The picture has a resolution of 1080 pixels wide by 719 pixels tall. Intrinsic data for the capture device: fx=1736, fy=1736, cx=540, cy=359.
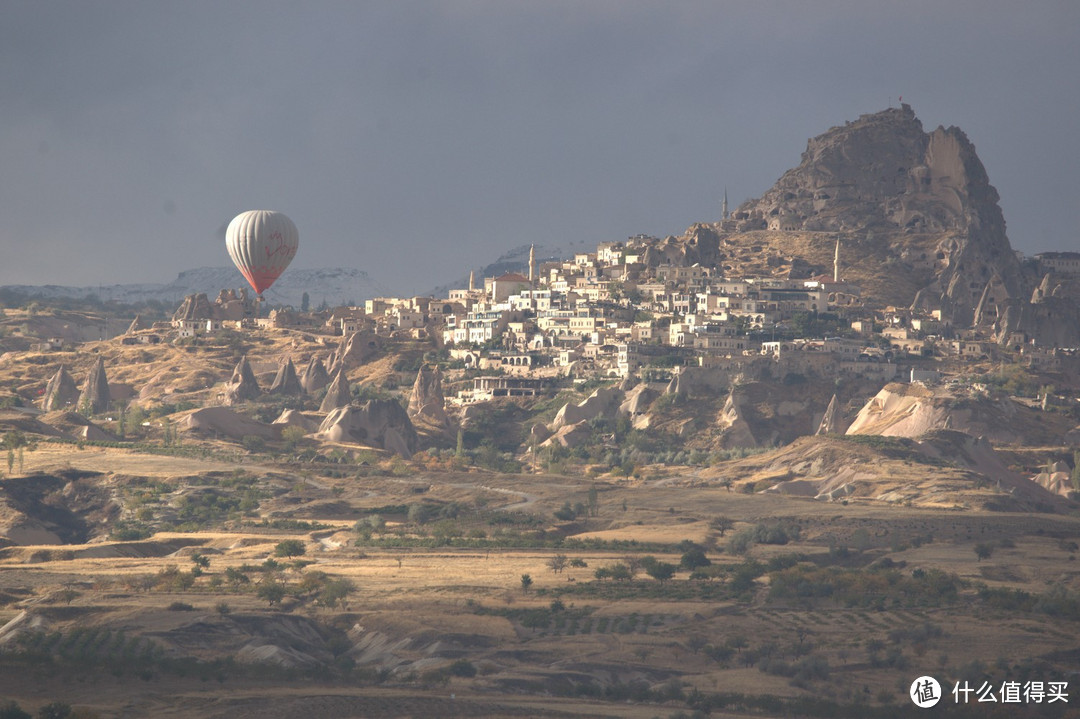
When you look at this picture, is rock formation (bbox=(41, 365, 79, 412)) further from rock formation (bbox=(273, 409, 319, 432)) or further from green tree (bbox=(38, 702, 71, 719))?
green tree (bbox=(38, 702, 71, 719))

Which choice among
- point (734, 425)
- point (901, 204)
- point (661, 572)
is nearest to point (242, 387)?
point (734, 425)

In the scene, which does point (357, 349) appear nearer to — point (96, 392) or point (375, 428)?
point (96, 392)

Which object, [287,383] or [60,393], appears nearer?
[60,393]

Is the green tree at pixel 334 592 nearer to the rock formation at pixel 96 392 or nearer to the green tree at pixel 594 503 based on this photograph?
the green tree at pixel 594 503

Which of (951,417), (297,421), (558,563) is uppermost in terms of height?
(951,417)

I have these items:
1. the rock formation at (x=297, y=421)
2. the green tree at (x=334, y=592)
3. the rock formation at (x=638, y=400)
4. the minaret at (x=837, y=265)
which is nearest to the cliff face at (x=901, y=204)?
the minaret at (x=837, y=265)

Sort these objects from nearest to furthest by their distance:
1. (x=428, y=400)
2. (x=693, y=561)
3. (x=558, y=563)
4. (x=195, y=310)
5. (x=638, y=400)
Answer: (x=693, y=561), (x=558, y=563), (x=638, y=400), (x=428, y=400), (x=195, y=310)
